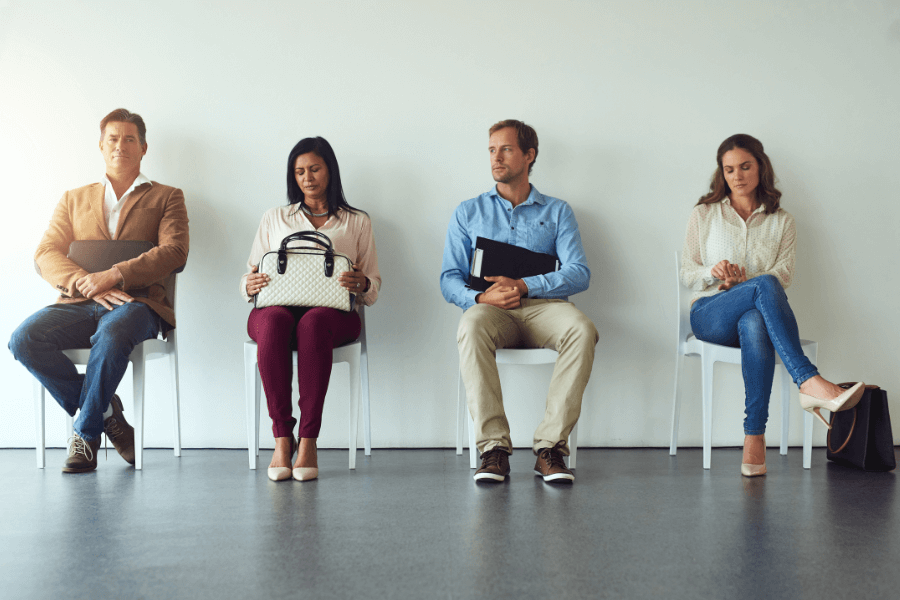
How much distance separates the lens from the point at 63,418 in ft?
9.86

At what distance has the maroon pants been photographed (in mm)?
2369

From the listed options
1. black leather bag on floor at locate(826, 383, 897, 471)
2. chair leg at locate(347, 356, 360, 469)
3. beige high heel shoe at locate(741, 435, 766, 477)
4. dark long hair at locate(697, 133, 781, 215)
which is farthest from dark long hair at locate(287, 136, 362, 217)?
black leather bag on floor at locate(826, 383, 897, 471)

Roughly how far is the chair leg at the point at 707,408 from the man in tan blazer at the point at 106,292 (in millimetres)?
2146

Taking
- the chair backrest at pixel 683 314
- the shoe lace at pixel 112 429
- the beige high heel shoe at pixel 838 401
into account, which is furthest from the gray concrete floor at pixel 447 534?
the chair backrest at pixel 683 314

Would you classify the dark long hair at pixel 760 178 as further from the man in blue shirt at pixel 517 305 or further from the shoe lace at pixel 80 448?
the shoe lace at pixel 80 448

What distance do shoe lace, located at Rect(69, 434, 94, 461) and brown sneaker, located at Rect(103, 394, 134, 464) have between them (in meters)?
0.11

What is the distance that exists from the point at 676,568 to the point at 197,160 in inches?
102

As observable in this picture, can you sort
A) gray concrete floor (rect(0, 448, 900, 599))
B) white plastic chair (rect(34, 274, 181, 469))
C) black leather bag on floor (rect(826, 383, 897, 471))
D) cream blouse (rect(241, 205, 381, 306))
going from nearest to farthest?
1. gray concrete floor (rect(0, 448, 900, 599))
2. black leather bag on floor (rect(826, 383, 897, 471))
3. white plastic chair (rect(34, 274, 181, 469))
4. cream blouse (rect(241, 205, 381, 306))

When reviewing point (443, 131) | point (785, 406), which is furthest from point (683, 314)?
point (443, 131)

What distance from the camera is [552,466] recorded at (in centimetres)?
226

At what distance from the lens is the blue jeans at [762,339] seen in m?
2.37

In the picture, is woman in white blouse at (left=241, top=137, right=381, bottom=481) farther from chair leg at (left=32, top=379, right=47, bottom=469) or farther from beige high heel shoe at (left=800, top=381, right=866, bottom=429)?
beige high heel shoe at (left=800, top=381, right=866, bottom=429)

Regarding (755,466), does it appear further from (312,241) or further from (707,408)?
(312,241)

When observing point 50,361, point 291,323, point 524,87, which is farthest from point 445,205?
point 50,361
